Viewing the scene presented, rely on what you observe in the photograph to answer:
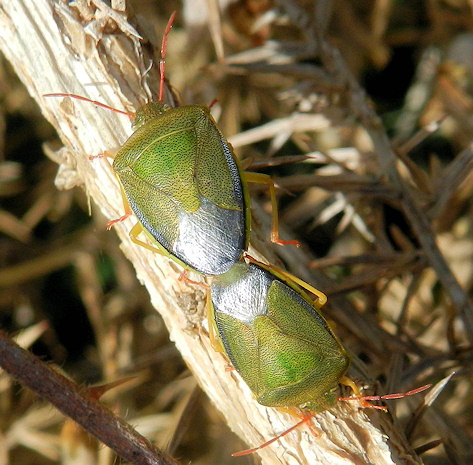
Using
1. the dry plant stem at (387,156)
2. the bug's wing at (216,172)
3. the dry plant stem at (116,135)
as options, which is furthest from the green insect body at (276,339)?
the dry plant stem at (387,156)

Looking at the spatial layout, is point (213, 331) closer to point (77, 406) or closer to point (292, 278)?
point (292, 278)

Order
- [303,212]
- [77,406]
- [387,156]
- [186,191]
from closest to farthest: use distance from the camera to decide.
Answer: [77,406] < [186,191] < [387,156] < [303,212]

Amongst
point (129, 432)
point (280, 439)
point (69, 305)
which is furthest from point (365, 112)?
point (69, 305)

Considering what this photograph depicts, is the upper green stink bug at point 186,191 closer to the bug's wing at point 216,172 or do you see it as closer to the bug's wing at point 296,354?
the bug's wing at point 216,172

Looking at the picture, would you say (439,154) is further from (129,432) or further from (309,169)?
(129,432)

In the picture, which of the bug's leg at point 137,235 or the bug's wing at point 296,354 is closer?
the bug's wing at point 296,354

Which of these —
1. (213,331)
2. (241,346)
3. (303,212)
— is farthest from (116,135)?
(303,212)

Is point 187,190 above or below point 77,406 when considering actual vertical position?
above
